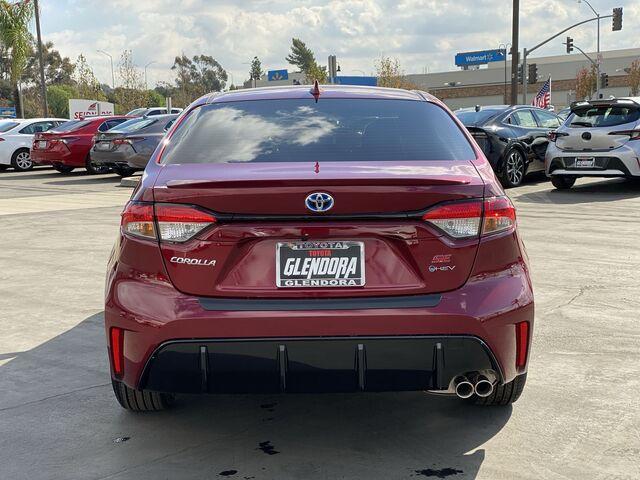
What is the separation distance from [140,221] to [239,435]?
1.15m

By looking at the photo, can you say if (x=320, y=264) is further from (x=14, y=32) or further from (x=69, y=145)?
(x=14, y=32)

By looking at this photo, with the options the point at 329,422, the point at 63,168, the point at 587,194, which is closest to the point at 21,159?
the point at 63,168

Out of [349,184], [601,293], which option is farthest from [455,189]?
[601,293]

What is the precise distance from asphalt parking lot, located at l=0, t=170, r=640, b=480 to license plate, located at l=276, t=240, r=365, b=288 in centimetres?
81

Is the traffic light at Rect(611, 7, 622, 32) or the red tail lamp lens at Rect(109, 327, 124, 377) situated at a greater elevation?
the traffic light at Rect(611, 7, 622, 32)

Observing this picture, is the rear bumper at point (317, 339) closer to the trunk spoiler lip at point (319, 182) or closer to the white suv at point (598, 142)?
the trunk spoiler lip at point (319, 182)

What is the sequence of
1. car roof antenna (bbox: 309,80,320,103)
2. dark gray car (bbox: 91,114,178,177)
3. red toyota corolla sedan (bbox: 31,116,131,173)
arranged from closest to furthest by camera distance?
car roof antenna (bbox: 309,80,320,103) < dark gray car (bbox: 91,114,178,177) < red toyota corolla sedan (bbox: 31,116,131,173)

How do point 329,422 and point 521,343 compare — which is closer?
point 521,343

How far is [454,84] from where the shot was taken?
101 metres

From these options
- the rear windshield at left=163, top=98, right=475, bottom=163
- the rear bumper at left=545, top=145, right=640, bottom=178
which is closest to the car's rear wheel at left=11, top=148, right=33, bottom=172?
the rear bumper at left=545, top=145, right=640, bottom=178

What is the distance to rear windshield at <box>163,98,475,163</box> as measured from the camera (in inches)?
146

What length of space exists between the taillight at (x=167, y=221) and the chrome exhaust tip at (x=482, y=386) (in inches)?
51.5

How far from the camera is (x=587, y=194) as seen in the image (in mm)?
14406

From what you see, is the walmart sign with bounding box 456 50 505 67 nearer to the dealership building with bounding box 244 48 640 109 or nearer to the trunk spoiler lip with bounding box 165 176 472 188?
the dealership building with bounding box 244 48 640 109
